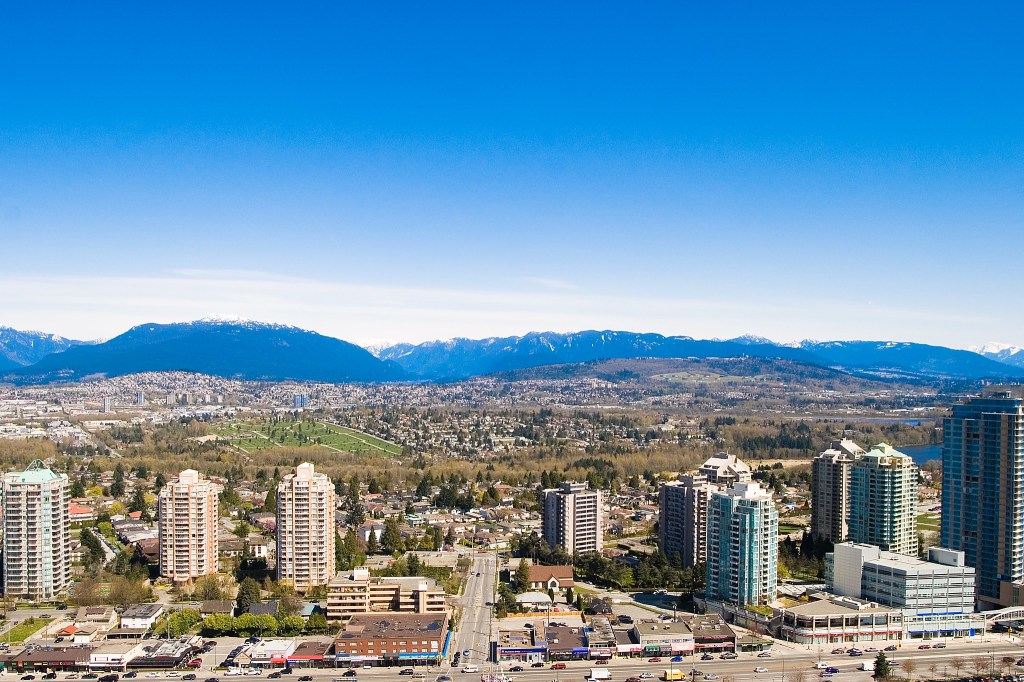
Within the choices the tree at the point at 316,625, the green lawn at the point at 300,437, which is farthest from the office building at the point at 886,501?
the green lawn at the point at 300,437

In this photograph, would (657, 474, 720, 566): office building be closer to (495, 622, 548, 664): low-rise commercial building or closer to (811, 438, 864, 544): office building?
(811, 438, 864, 544): office building

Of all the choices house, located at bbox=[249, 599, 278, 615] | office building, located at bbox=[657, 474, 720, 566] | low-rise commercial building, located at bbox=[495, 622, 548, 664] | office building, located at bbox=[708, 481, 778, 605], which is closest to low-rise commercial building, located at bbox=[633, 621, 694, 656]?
low-rise commercial building, located at bbox=[495, 622, 548, 664]

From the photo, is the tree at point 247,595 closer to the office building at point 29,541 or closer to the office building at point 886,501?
the office building at point 29,541

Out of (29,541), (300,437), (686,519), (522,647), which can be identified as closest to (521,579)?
(522,647)

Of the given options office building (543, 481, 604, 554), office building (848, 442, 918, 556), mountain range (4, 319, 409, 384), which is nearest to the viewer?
office building (848, 442, 918, 556)

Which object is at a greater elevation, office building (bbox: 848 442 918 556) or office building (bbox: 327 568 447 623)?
office building (bbox: 848 442 918 556)

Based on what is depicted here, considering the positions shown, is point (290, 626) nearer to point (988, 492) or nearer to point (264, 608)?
point (264, 608)
